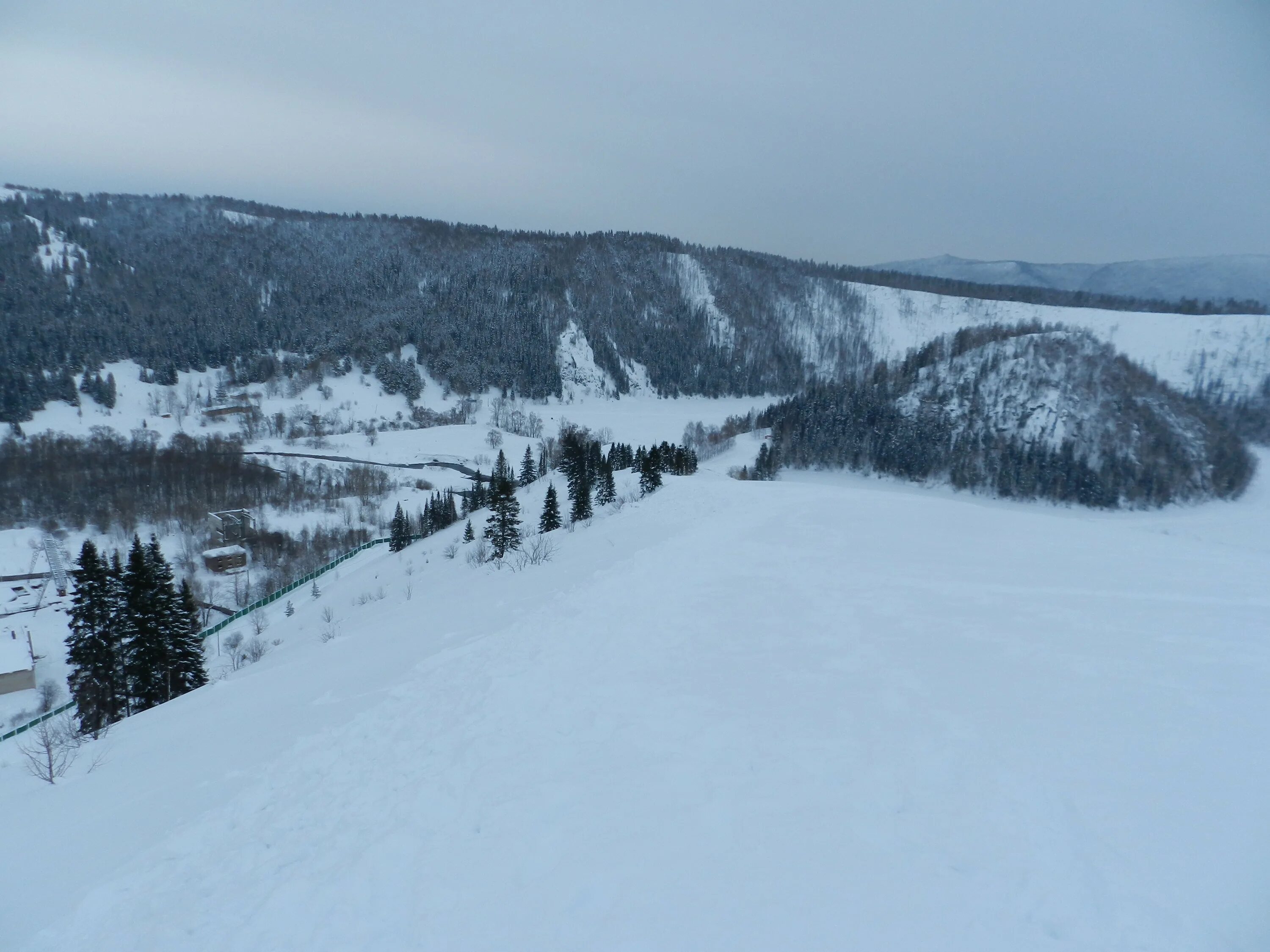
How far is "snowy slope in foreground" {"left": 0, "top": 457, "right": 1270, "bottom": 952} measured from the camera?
5.33 m

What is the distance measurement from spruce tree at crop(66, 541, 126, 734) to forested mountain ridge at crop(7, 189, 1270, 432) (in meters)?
102

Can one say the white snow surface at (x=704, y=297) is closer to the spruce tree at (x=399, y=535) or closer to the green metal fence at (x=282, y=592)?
the green metal fence at (x=282, y=592)

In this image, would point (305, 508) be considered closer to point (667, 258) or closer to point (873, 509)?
point (873, 509)

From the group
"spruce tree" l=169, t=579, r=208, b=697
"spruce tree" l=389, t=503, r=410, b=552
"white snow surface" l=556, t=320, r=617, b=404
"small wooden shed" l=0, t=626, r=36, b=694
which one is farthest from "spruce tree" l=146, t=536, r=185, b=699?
"white snow surface" l=556, t=320, r=617, b=404

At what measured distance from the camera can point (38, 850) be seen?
25.4 ft

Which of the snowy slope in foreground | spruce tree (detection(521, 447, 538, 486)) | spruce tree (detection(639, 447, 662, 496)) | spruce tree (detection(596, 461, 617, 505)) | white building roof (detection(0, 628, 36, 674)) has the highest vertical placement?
the snowy slope in foreground

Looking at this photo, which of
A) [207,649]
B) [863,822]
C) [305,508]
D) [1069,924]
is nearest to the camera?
[1069,924]

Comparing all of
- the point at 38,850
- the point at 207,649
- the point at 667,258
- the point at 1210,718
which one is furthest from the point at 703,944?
the point at 667,258

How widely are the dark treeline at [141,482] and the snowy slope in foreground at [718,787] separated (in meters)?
61.3

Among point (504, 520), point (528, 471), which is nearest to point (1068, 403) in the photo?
point (528, 471)

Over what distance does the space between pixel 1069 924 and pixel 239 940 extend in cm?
789

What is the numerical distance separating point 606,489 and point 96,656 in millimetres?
28313

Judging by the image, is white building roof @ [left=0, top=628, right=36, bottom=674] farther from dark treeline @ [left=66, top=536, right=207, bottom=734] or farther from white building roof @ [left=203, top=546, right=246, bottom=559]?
white building roof @ [left=203, top=546, right=246, bottom=559]

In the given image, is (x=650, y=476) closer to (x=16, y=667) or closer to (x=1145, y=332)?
(x=16, y=667)
